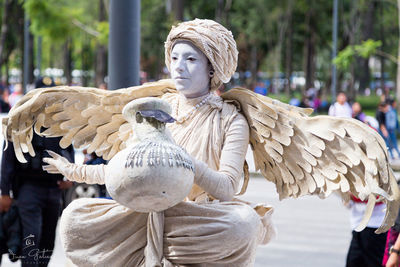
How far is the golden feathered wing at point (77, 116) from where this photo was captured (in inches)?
154

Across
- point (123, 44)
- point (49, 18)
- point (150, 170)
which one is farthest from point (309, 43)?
point (150, 170)

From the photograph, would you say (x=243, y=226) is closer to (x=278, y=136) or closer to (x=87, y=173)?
(x=278, y=136)

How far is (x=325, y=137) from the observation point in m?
3.60

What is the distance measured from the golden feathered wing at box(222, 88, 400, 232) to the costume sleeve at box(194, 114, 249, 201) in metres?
0.11

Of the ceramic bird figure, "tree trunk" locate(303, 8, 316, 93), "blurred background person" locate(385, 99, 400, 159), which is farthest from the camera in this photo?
"tree trunk" locate(303, 8, 316, 93)

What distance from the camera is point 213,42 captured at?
144 inches

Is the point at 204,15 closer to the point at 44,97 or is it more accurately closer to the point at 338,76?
the point at 338,76

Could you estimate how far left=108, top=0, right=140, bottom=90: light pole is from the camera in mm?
5066

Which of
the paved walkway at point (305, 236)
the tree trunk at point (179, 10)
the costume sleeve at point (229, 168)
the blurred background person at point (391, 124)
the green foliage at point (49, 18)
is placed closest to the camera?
the costume sleeve at point (229, 168)

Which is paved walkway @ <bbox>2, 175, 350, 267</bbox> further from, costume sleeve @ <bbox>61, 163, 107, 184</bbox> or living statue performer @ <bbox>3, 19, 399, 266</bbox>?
costume sleeve @ <bbox>61, 163, 107, 184</bbox>

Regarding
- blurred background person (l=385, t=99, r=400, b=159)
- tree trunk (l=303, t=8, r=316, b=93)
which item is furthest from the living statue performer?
tree trunk (l=303, t=8, r=316, b=93)

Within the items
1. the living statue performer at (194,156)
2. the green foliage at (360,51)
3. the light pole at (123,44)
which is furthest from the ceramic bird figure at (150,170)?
the green foliage at (360,51)
